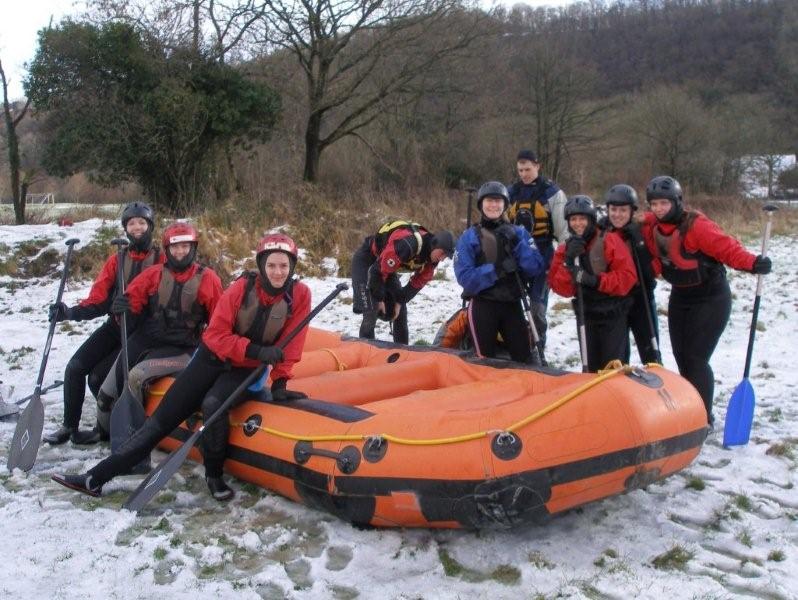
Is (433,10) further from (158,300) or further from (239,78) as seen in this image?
(158,300)

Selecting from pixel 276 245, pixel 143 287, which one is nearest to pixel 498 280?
pixel 276 245

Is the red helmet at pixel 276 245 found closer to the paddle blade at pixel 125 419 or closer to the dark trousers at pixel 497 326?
the paddle blade at pixel 125 419

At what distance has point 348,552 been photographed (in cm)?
332

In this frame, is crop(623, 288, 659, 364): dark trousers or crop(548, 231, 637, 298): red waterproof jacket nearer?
crop(548, 231, 637, 298): red waterproof jacket

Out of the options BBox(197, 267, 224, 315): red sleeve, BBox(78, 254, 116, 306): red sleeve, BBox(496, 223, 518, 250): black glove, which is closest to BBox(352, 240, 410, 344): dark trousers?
BBox(496, 223, 518, 250): black glove

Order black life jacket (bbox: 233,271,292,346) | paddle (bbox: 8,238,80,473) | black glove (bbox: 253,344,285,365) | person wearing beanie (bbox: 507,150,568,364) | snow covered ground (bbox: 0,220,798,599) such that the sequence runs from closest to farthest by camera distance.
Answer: snow covered ground (bbox: 0,220,798,599), black glove (bbox: 253,344,285,365), black life jacket (bbox: 233,271,292,346), paddle (bbox: 8,238,80,473), person wearing beanie (bbox: 507,150,568,364)

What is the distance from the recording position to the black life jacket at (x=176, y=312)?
475cm

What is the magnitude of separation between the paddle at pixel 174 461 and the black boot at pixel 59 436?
1.28 metres

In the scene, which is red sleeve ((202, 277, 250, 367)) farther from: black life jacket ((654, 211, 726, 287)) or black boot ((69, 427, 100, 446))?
black life jacket ((654, 211, 726, 287))

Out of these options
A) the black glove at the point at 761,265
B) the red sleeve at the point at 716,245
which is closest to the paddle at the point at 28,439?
the red sleeve at the point at 716,245

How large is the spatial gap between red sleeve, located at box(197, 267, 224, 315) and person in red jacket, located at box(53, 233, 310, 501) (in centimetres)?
65

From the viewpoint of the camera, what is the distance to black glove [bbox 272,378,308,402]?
4195 mm

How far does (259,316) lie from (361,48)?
416 inches

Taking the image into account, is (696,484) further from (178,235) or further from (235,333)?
(178,235)
